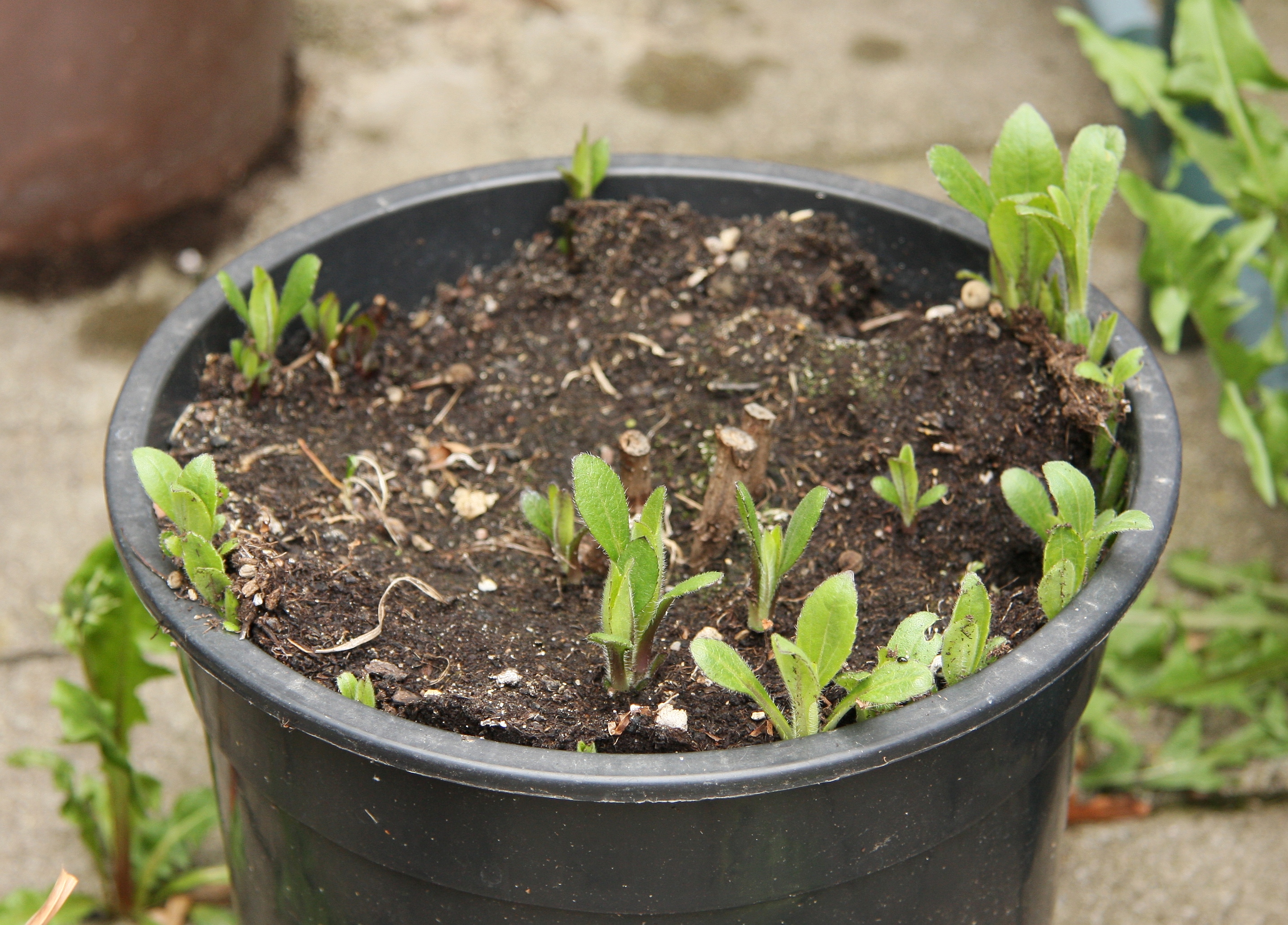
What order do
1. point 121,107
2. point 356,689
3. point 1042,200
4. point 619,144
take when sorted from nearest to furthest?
point 356,689
point 1042,200
point 121,107
point 619,144

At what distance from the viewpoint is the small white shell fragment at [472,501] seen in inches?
41.4

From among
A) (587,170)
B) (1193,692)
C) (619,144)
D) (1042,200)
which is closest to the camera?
(1042,200)

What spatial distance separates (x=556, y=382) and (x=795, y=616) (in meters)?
0.36

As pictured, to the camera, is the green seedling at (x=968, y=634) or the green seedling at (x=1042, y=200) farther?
the green seedling at (x=1042, y=200)

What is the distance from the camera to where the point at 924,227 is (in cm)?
116

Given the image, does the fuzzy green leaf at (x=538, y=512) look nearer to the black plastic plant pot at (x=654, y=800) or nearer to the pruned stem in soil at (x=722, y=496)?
the pruned stem in soil at (x=722, y=496)

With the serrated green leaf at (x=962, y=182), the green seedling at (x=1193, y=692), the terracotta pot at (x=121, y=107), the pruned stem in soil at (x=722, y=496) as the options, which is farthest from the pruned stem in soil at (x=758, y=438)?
the terracotta pot at (x=121, y=107)

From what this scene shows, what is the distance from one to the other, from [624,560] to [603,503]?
0.14ft

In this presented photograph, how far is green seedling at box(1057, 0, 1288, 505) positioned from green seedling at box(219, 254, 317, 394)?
0.76 meters

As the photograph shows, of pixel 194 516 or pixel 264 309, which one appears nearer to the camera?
pixel 194 516

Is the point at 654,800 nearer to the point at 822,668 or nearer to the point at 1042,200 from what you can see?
the point at 822,668

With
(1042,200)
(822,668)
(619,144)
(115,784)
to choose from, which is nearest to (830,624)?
(822,668)

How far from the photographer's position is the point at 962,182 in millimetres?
964

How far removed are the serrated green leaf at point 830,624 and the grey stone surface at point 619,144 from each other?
Answer: 89cm
